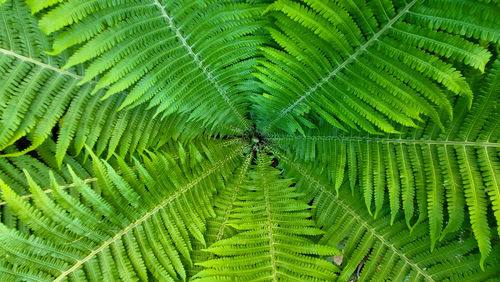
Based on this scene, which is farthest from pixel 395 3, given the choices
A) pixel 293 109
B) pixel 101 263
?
pixel 101 263

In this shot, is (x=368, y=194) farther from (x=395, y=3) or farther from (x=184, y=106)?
(x=184, y=106)

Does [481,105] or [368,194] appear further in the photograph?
[368,194]

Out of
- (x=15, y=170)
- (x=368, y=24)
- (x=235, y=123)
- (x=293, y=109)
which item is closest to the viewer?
(x=368, y=24)

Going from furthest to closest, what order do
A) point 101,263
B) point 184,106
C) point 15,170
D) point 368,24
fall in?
1. point 184,106
2. point 15,170
3. point 368,24
4. point 101,263

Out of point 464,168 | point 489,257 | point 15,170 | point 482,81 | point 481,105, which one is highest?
point 482,81

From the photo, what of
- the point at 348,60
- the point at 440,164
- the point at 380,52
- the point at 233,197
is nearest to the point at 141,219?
the point at 233,197

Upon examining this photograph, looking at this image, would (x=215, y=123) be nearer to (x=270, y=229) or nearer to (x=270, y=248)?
(x=270, y=229)

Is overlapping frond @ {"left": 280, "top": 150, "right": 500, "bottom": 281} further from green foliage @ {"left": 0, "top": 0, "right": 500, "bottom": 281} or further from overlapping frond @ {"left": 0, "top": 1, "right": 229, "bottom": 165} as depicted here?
overlapping frond @ {"left": 0, "top": 1, "right": 229, "bottom": 165}

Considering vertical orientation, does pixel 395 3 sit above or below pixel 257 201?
above
